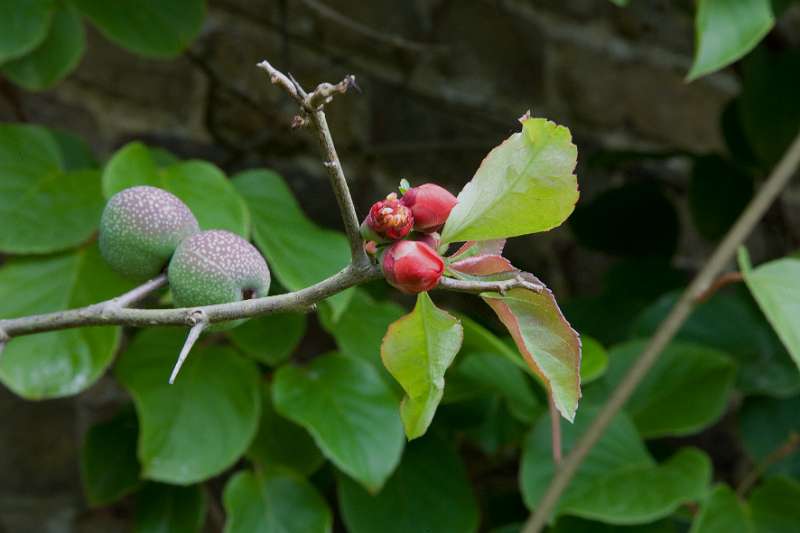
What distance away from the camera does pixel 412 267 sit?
0.30 meters

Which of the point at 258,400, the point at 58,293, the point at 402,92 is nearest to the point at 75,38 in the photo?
the point at 58,293

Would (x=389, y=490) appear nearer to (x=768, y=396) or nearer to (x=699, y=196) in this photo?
(x=768, y=396)

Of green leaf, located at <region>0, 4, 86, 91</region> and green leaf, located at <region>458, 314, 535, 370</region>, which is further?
green leaf, located at <region>0, 4, 86, 91</region>

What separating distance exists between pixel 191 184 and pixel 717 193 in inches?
32.8

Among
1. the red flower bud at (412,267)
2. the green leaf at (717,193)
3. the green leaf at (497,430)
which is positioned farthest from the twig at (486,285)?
the green leaf at (717,193)

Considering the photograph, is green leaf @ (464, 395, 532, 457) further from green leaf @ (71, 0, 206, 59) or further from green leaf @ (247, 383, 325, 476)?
green leaf @ (71, 0, 206, 59)

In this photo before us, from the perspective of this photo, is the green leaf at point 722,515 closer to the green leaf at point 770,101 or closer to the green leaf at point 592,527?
the green leaf at point 592,527

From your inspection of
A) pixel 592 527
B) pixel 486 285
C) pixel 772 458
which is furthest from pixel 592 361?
pixel 486 285

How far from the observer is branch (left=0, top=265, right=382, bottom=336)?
309mm

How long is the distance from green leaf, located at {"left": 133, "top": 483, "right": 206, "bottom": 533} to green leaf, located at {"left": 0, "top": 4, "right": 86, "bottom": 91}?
15.8 inches

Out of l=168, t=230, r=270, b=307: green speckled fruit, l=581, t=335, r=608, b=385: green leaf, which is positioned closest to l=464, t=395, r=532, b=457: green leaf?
l=581, t=335, r=608, b=385: green leaf

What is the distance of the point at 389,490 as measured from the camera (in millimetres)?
860

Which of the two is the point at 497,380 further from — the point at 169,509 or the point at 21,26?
the point at 21,26

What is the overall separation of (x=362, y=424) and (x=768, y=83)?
0.81 meters
